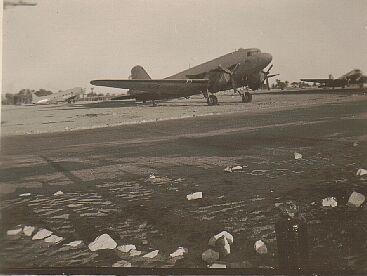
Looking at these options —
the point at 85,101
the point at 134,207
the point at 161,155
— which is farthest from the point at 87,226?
the point at 85,101

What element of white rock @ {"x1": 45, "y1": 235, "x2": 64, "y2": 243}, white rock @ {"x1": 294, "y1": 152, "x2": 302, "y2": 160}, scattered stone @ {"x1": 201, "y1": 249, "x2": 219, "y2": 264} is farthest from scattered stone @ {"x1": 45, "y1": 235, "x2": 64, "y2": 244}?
white rock @ {"x1": 294, "y1": 152, "x2": 302, "y2": 160}

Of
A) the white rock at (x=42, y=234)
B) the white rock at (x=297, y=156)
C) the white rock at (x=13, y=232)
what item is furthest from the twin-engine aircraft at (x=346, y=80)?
the white rock at (x=13, y=232)

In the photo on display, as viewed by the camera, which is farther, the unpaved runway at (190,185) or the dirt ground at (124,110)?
the dirt ground at (124,110)

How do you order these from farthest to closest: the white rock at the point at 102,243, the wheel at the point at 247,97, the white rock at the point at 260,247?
the wheel at the point at 247,97
the white rock at the point at 102,243
the white rock at the point at 260,247

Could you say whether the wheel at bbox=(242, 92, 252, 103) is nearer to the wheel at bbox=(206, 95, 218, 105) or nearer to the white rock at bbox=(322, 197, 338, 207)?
the wheel at bbox=(206, 95, 218, 105)

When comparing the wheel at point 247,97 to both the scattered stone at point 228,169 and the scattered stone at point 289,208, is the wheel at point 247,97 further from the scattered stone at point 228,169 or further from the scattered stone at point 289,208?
the scattered stone at point 289,208

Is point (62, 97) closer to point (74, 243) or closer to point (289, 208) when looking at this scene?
point (74, 243)

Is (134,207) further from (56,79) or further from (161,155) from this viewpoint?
(56,79)

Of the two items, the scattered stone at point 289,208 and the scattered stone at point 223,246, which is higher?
the scattered stone at point 289,208
